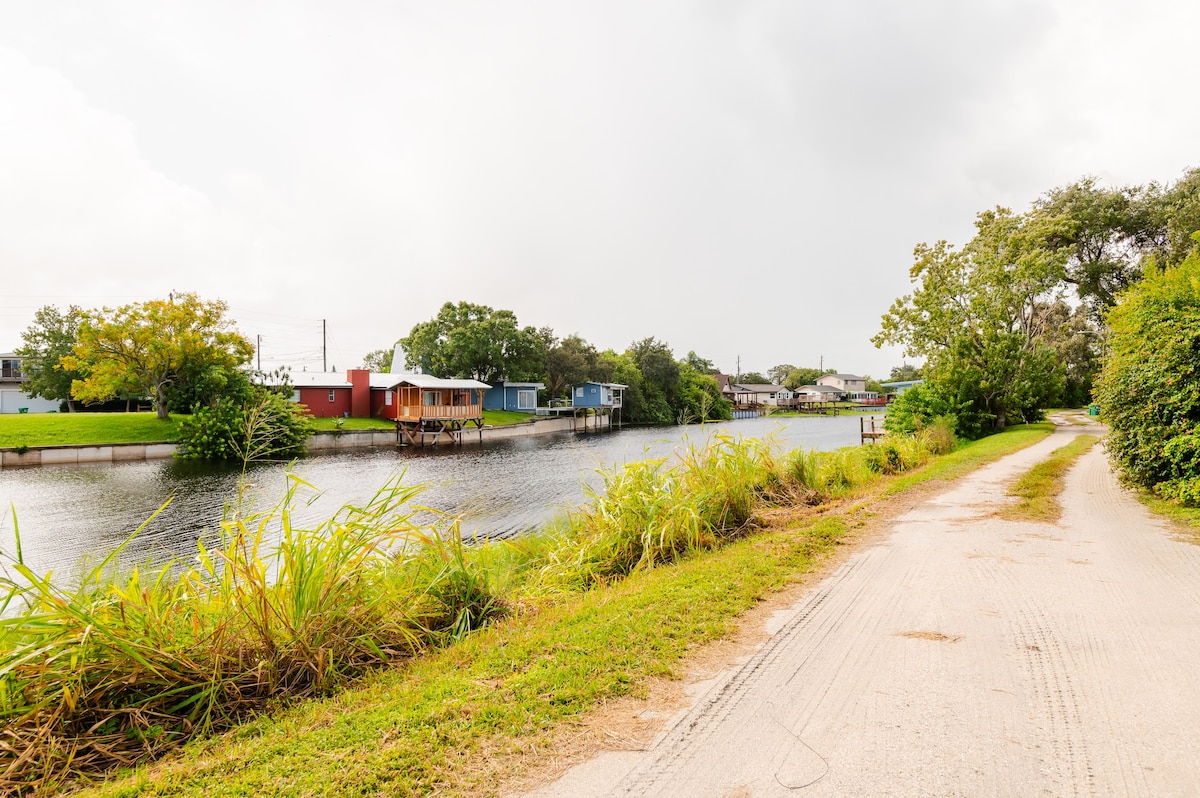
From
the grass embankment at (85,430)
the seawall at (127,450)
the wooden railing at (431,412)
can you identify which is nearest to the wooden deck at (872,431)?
the seawall at (127,450)

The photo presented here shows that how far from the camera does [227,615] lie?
3277mm

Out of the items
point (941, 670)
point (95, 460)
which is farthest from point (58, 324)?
point (941, 670)

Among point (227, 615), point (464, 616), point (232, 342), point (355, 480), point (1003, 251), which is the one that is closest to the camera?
point (227, 615)

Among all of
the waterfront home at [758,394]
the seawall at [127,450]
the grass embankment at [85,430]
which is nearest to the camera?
the seawall at [127,450]

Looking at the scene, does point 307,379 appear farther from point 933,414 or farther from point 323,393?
point 933,414

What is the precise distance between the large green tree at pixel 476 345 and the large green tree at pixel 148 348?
22.3m

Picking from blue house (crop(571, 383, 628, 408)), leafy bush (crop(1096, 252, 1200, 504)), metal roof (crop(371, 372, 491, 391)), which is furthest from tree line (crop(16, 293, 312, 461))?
blue house (crop(571, 383, 628, 408))

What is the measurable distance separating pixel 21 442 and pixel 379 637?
28.3 meters

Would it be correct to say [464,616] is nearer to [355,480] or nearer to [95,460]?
[355,480]

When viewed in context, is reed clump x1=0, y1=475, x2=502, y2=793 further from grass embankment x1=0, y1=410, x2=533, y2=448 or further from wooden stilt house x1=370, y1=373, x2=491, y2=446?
wooden stilt house x1=370, y1=373, x2=491, y2=446

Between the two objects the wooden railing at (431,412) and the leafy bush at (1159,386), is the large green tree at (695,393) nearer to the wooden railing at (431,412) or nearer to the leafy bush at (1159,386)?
the wooden railing at (431,412)

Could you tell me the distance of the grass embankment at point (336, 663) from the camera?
2.54 m

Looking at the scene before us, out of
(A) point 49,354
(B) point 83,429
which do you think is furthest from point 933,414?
(A) point 49,354

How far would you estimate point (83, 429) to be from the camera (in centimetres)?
2533
